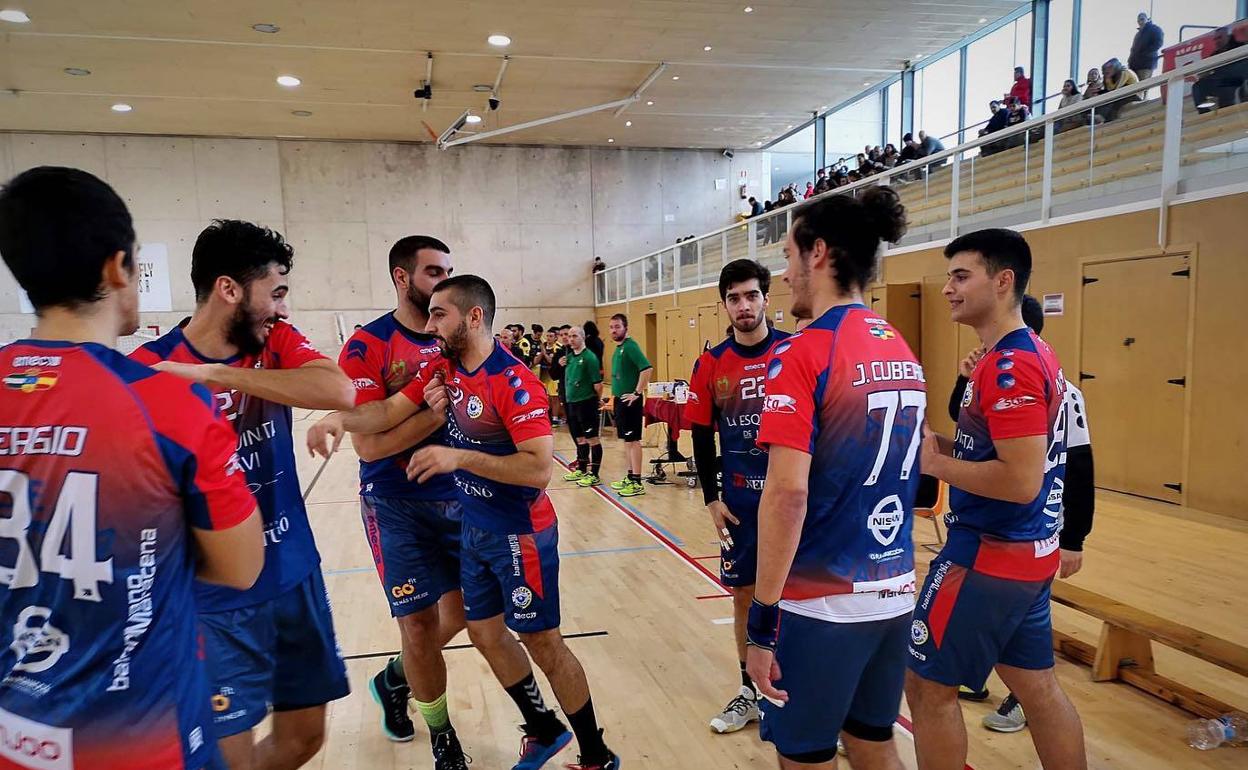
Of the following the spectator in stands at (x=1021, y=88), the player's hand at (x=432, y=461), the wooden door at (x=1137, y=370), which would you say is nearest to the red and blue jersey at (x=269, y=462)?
the player's hand at (x=432, y=461)

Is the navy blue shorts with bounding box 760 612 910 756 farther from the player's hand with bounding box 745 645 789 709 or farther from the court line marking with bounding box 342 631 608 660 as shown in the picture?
the court line marking with bounding box 342 631 608 660

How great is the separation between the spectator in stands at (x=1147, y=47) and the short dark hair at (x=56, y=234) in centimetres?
1270

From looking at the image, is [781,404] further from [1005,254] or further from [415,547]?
[415,547]

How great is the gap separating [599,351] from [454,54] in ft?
26.3

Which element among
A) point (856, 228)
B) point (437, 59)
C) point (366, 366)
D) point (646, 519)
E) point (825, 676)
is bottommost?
point (646, 519)

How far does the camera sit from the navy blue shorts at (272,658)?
210 cm

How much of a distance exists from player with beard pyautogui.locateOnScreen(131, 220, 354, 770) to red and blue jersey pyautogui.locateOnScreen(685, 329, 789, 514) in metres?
1.85

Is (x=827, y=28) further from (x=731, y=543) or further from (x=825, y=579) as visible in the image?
(x=825, y=579)

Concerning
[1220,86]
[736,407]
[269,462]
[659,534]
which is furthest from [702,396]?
[1220,86]

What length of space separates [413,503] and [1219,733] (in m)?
3.65

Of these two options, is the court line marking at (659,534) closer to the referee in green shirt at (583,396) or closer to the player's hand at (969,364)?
the referee in green shirt at (583,396)

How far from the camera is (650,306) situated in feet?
64.2

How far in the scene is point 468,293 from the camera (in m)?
2.89

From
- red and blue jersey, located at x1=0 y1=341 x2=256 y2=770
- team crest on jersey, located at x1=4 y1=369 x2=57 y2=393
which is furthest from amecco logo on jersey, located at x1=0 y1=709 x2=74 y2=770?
team crest on jersey, located at x1=4 y1=369 x2=57 y2=393
